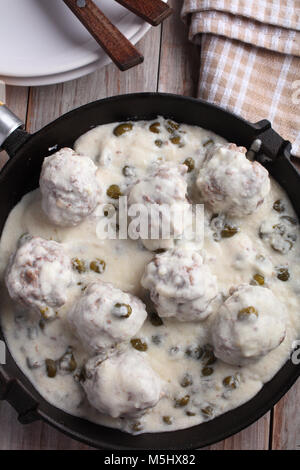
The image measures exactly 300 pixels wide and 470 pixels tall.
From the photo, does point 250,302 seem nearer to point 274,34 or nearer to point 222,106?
point 222,106

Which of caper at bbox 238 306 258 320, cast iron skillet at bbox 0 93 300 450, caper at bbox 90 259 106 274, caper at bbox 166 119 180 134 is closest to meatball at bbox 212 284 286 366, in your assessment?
caper at bbox 238 306 258 320

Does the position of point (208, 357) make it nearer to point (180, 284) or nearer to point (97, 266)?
point (180, 284)

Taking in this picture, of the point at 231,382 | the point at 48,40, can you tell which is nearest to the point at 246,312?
the point at 231,382

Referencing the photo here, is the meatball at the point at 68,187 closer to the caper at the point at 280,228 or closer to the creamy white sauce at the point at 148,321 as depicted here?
the creamy white sauce at the point at 148,321

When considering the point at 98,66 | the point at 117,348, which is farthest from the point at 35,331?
the point at 98,66

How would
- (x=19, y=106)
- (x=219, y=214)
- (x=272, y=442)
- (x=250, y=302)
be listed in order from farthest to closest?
(x=19, y=106) → (x=272, y=442) → (x=219, y=214) → (x=250, y=302)

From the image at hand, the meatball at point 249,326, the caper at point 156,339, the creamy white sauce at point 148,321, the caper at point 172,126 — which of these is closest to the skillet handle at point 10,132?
the creamy white sauce at point 148,321
